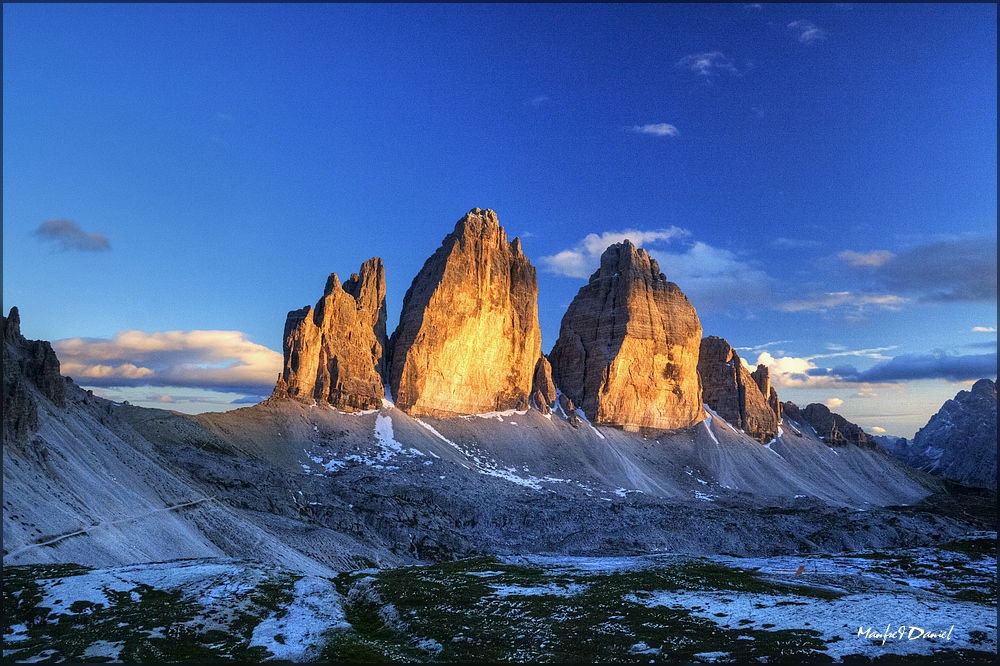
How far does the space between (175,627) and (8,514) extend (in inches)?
900

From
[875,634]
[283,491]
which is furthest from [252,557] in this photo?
[875,634]

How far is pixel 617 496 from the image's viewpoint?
131375mm

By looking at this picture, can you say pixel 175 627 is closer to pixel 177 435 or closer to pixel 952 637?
pixel 952 637

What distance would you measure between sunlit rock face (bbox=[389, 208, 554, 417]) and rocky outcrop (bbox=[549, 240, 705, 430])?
15.5 m

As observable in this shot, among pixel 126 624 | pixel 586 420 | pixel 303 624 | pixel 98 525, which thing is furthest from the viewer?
pixel 586 420

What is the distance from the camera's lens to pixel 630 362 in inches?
7411

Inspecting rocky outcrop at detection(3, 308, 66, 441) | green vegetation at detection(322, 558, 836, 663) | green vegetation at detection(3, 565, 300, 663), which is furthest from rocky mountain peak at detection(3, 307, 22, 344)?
green vegetation at detection(322, 558, 836, 663)

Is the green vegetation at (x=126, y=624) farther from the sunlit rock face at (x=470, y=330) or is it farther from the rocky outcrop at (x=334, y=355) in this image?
the sunlit rock face at (x=470, y=330)

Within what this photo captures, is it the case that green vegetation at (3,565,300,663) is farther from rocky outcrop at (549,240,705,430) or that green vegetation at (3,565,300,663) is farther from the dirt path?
rocky outcrop at (549,240,705,430)

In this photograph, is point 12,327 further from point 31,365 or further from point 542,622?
point 542,622

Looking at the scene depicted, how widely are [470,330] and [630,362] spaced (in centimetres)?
4865

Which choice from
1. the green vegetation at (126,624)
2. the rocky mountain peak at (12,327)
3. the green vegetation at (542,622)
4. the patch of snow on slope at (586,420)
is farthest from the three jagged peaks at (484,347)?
the green vegetation at (126,624)

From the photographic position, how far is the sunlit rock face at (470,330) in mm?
155500

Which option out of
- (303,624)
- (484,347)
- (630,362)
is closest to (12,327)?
(303,624)
